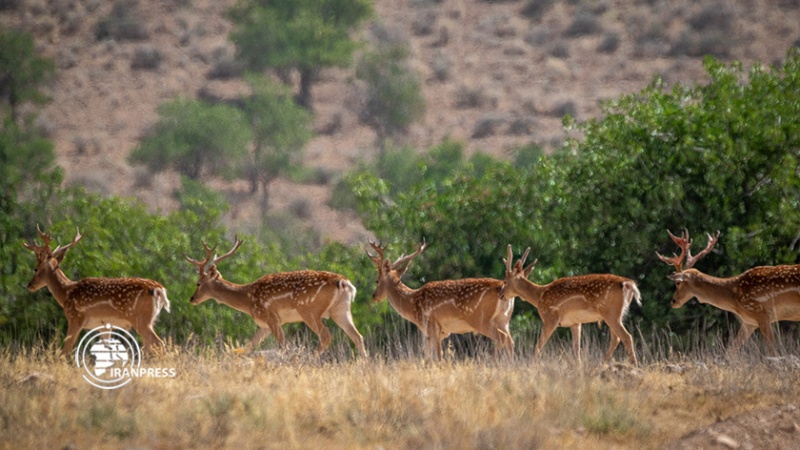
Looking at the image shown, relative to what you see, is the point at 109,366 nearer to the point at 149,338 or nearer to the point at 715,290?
the point at 149,338

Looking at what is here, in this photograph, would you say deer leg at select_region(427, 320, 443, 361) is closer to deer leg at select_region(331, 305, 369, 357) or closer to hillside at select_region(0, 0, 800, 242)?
deer leg at select_region(331, 305, 369, 357)

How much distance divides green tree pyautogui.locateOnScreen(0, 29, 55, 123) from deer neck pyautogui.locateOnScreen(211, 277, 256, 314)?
4208cm

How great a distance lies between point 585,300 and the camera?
13.8 m

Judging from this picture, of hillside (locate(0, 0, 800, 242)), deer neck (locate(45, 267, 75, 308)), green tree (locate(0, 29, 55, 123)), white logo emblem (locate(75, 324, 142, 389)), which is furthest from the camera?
green tree (locate(0, 29, 55, 123))

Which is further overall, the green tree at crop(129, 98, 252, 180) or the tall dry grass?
the green tree at crop(129, 98, 252, 180)

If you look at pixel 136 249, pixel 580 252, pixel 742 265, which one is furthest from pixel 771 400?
pixel 136 249

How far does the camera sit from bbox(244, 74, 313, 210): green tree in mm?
51656

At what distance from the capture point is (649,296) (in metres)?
17.6

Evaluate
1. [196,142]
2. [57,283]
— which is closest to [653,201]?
[57,283]

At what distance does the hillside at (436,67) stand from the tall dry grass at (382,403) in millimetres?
36647

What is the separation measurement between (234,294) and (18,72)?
44.0 m

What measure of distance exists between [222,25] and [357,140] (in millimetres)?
15049

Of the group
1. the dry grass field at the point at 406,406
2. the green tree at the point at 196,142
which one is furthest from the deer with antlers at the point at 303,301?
the green tree at the point at 196,142

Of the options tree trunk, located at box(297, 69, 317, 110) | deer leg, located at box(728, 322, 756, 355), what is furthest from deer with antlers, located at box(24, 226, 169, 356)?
tree trunk, located at box(297, 69, 317, 110)
